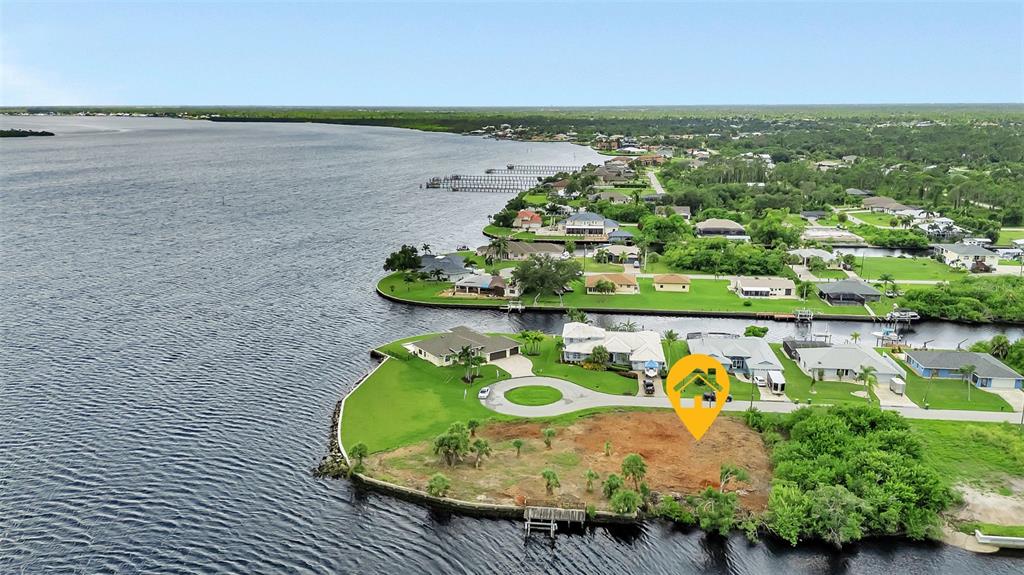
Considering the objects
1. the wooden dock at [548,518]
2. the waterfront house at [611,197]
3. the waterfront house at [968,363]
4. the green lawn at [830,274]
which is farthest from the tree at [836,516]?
the waterfront house at [611,197]

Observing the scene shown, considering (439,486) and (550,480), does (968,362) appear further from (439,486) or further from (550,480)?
(439,486)

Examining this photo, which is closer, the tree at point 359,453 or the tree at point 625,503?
the tree at point 625,503

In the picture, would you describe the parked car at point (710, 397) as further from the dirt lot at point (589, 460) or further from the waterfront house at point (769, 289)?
the waterfront house at point (769, 289)

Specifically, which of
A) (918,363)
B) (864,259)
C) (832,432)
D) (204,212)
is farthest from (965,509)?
(204,212)

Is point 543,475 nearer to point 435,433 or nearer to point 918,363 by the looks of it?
point 435,433

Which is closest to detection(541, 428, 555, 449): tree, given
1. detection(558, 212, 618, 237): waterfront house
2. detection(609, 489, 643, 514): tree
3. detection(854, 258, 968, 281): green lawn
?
detection(609, 489, 643, 514): tree

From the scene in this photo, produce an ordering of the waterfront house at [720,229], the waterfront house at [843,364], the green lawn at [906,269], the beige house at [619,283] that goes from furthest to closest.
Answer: the waterfront house at [720,229] < the green lawn at [906,269] < the beige house at [619,283] < the waterfront house at [843,364]

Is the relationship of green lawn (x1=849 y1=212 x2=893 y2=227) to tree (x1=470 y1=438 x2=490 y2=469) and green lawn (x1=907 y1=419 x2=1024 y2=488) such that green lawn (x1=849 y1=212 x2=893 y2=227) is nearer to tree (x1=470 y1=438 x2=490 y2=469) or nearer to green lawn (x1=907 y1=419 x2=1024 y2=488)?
green lawn (x1=907 y1=419 x2=1024 y2=488)

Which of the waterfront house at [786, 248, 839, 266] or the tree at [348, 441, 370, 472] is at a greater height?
the waterfront house at [786, 248, 839, 266]
